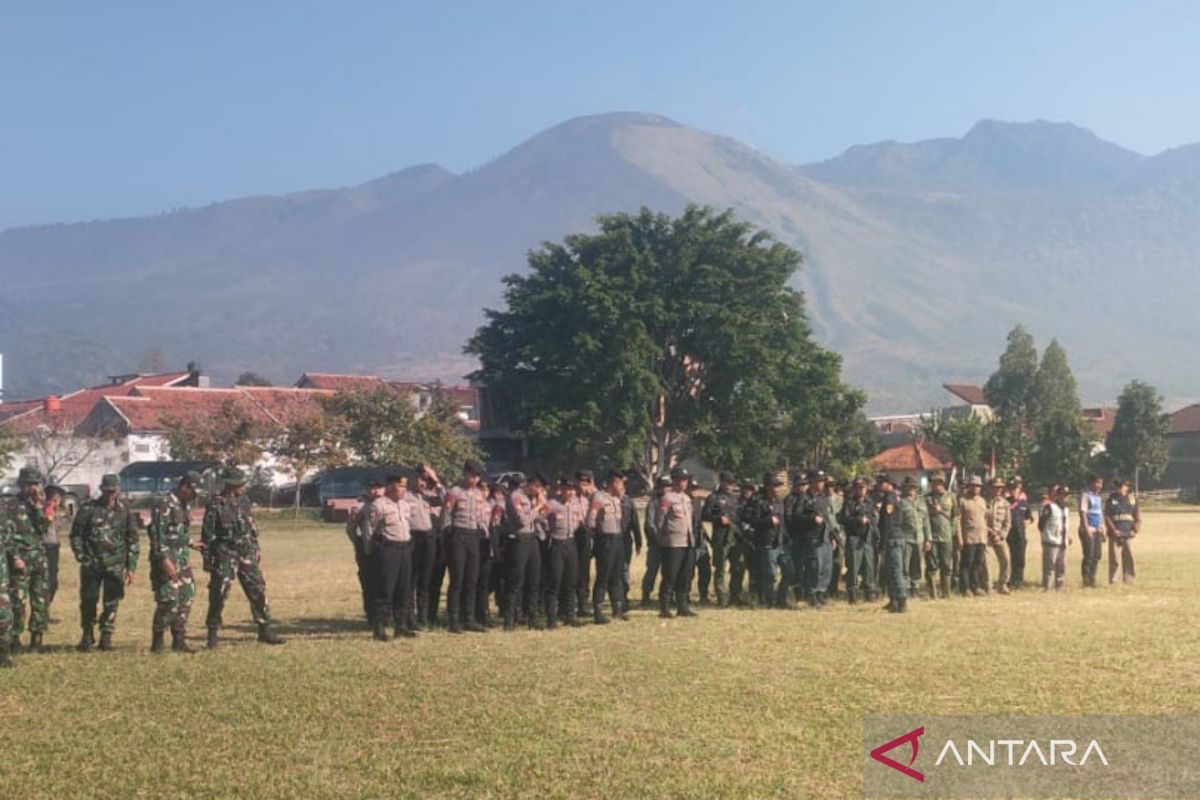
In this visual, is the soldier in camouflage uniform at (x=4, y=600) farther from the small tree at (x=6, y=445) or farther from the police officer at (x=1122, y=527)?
the small tree at (x=6, y=445)

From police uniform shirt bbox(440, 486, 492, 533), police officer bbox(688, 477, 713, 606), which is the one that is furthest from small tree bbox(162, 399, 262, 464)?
police uniform shirt bbox(440, 486, 492, 533)

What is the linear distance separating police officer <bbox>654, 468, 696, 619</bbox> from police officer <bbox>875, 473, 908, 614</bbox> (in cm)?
254

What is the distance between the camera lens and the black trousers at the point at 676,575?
1492 cm

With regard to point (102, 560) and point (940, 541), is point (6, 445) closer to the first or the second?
point (102, 560)

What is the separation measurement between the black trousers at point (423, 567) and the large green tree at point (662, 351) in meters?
34.3

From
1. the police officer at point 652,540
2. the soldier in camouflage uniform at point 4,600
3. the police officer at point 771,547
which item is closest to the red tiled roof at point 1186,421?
the police officer at point 771,547

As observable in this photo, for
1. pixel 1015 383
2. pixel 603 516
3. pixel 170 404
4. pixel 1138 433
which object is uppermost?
pixel 1015 383

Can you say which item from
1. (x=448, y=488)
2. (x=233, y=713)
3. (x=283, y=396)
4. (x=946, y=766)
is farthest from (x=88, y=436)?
(x=946, y=766)

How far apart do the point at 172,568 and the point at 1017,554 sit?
Result: 40.4 feet

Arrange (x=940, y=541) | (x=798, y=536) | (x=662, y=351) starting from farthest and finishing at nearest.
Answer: (x=662, y=351)
(x=940, y=541)
(x=798, y=536)

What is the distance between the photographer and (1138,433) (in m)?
64.2

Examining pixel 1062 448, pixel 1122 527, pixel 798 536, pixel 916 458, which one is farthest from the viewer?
pixel 916 458

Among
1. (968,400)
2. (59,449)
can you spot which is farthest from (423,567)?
(968,400)

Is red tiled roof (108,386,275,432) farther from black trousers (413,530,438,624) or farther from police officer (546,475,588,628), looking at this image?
black trousers (413,530,438,624)
